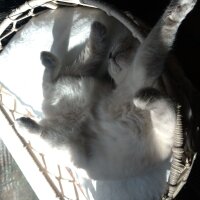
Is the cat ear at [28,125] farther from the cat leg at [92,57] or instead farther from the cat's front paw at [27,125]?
the cat leg at [92,57]

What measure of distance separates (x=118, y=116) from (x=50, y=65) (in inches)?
13.2

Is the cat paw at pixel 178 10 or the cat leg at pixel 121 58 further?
the cat leg at pixel 121 58

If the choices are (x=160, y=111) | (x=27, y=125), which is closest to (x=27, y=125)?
(x=27, y=125)

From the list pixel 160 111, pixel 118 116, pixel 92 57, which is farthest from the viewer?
pixel 92 57

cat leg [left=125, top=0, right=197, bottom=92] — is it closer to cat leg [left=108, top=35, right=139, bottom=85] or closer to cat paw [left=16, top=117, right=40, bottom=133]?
cat leg [left=108, top=35, right=139, bottom=85]

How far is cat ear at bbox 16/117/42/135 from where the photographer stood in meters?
1.13

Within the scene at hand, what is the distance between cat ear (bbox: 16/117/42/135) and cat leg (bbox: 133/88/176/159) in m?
0.40

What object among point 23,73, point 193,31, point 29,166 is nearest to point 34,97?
point 23,73

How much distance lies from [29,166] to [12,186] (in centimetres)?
41

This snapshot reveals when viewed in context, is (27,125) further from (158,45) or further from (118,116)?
(158,45)

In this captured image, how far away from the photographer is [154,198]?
105 cm

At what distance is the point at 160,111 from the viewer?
2.63ft

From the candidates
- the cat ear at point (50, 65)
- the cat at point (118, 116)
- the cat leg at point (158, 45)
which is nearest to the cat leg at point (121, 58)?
the cat at point (118, 116)

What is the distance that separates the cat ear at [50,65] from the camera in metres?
1.24
